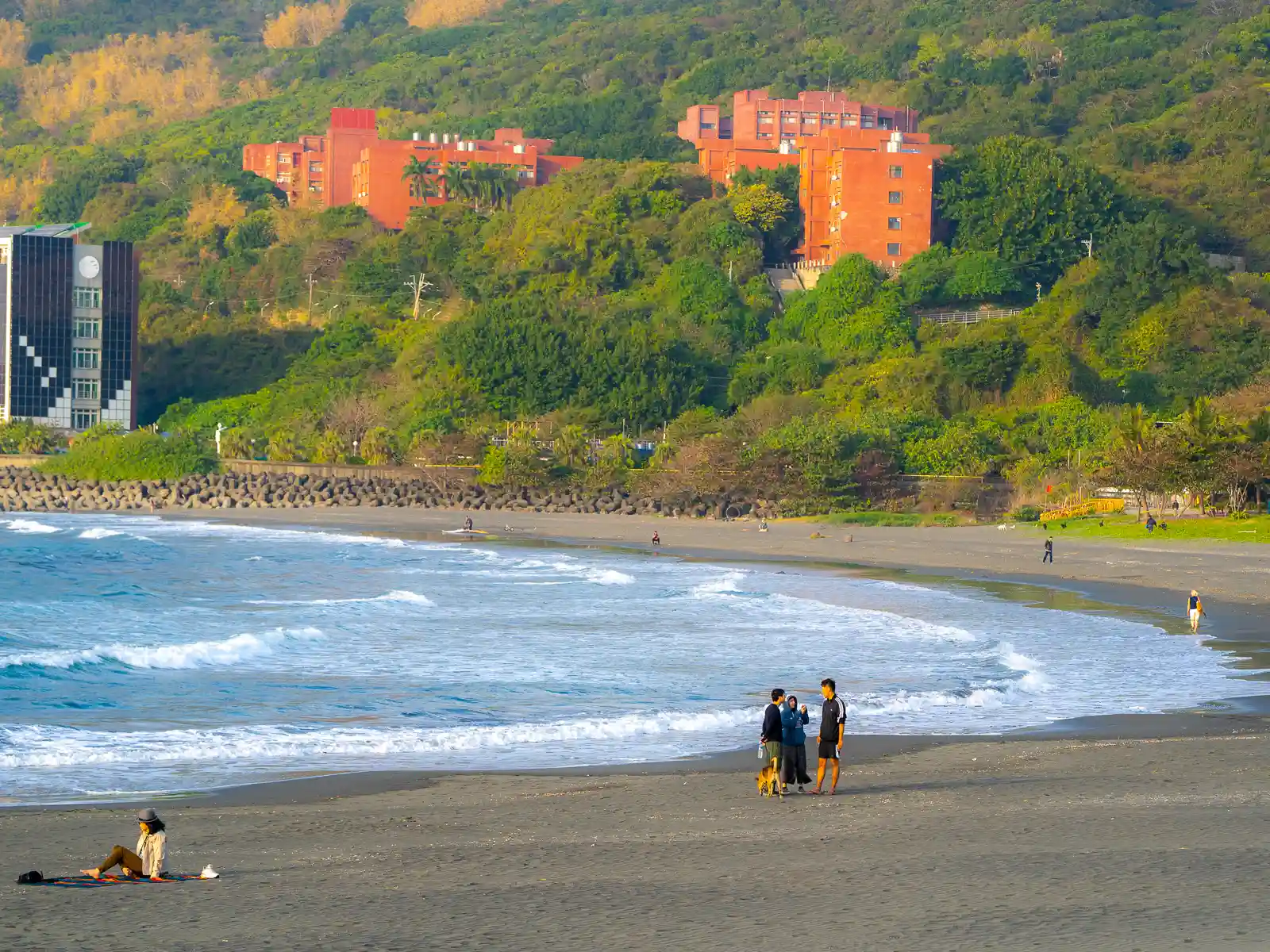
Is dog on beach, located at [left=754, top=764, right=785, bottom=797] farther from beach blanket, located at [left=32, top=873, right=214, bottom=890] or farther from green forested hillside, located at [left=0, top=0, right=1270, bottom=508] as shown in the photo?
green forested hillside, located at [left=0, top=0, right=1270, bottom=508]

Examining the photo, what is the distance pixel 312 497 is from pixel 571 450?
11117mm

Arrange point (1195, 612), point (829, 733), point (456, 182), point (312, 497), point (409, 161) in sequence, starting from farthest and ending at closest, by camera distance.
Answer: point (409, 161) < point (456, 182) < point (312, 497) < point (1195, 612) < point (829, 733)

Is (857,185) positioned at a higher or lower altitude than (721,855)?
higher

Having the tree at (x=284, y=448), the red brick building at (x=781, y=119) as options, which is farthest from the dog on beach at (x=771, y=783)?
the red brick building at (x=781, y=119)

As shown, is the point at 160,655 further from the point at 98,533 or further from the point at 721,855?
the point at 98,533

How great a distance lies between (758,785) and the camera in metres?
16.3

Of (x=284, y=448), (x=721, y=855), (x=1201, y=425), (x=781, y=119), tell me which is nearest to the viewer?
(x=721, y=855)

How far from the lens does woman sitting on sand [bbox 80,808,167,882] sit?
487 inches

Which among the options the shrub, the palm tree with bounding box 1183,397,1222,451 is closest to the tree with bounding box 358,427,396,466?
the shrub

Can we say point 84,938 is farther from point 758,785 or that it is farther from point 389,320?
point 389,320

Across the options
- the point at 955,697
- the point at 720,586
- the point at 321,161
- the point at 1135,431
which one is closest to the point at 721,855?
the point at 955,697

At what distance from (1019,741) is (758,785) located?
172 inches

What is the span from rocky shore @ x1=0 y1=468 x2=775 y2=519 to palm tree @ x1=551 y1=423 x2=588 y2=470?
1783mm

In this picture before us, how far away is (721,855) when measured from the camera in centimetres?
1354
